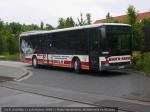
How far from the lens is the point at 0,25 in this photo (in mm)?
88062

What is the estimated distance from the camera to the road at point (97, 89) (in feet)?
46.0

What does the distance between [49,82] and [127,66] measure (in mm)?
5059

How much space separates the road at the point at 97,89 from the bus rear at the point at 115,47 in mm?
840

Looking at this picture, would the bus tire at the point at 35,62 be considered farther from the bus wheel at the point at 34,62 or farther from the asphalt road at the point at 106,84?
the asphalt road at the point at 106,84

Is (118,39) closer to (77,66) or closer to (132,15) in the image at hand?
(77,66)

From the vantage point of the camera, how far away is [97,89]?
17812 mm

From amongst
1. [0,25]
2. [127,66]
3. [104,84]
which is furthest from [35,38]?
[0,25]

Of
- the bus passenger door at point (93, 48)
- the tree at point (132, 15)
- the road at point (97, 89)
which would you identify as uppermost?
the tree at point (132, 15)

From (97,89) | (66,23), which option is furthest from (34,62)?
(66,23)

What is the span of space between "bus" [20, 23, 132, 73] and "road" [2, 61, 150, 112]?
35.7 inches

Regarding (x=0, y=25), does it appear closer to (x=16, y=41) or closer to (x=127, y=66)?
(x=16, y=41)

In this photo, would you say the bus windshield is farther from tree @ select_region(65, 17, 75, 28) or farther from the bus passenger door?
tree @ select_region(65, 17, 75, 28)

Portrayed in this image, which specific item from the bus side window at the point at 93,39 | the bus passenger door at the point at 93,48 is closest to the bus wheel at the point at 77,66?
the bus passenger door at the point at 93,48

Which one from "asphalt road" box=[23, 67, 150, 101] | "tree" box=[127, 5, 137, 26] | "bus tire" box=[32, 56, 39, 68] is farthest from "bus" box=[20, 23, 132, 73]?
"tree" box=[127, 5, 137, 26]
